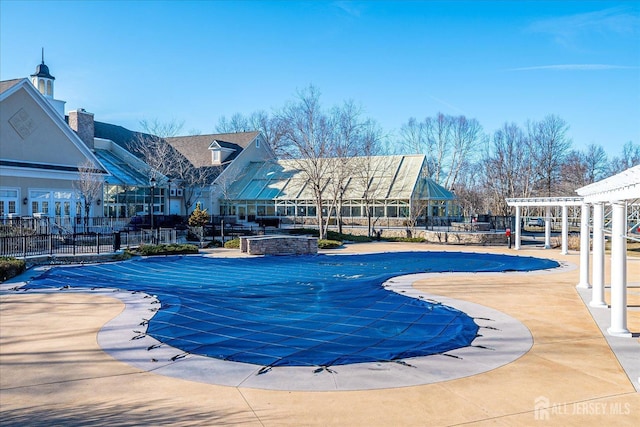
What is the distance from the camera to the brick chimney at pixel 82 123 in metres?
35.1

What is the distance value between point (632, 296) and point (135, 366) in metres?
13.0

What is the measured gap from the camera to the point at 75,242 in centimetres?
2264

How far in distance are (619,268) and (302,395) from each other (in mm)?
6405

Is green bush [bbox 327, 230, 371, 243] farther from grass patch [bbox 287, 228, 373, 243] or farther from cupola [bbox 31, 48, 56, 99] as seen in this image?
cupola [bbox 31, 48, 56, 99]

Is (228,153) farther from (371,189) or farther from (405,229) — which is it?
(405,229)

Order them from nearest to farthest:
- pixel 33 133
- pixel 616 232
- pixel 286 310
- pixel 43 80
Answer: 1. pixel 616 232
2. pixel 286 310
3. pixel 33 133
4. pixel 43 80

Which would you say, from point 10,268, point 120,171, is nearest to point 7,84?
point 120,171

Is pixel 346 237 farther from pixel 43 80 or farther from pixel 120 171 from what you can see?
pixel 43 80

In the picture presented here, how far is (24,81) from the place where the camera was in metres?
27.3

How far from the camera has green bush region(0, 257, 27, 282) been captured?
15797mm

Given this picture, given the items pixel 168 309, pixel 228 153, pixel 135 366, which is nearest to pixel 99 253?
pixel 168 309

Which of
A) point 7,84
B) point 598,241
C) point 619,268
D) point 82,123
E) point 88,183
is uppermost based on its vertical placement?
point 7,84

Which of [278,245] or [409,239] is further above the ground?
[278,245]

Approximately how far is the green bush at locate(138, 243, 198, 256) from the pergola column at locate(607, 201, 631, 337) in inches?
751
